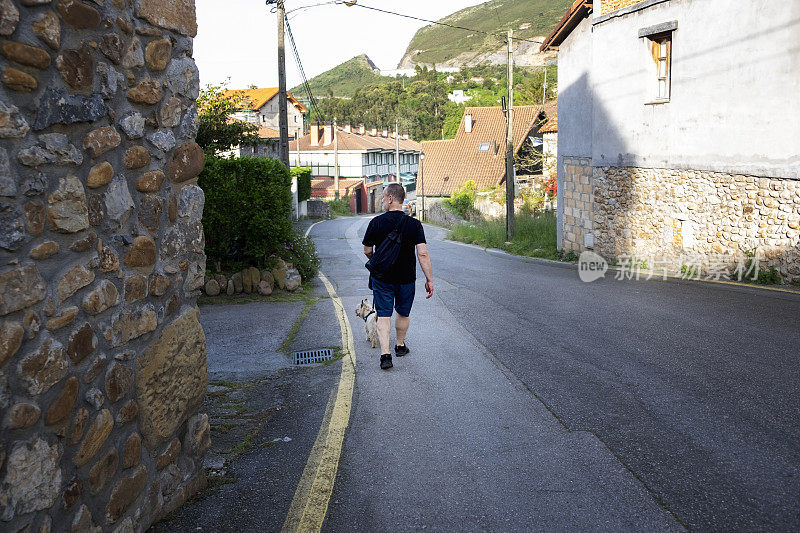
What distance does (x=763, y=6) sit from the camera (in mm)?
12672

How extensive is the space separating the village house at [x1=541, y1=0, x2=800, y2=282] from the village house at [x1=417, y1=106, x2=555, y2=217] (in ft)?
113

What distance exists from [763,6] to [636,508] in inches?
461

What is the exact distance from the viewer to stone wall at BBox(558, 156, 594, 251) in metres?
18.9

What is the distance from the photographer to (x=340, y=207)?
60.0 metres

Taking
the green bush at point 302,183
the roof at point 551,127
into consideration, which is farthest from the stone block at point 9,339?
the green bush at point 302,183

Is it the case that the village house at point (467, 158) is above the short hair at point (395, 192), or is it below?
above

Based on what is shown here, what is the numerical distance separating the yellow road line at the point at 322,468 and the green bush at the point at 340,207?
50785 mm

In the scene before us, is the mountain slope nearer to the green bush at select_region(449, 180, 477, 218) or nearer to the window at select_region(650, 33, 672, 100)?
the green bush at select_region(449, 180, 477, 218)

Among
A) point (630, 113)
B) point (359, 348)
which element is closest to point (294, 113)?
point (630, 113)

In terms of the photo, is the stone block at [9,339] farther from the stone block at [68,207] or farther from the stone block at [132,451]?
the stone block at [132,451]

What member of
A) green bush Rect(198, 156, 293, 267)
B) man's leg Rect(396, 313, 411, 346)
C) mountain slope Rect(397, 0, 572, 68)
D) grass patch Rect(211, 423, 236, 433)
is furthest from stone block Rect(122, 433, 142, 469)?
mountain slope Rect(397, 0, 572, 68)

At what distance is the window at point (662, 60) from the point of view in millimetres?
15828

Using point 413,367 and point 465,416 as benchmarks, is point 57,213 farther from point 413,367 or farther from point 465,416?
point 413,367

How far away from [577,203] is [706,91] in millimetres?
5691
